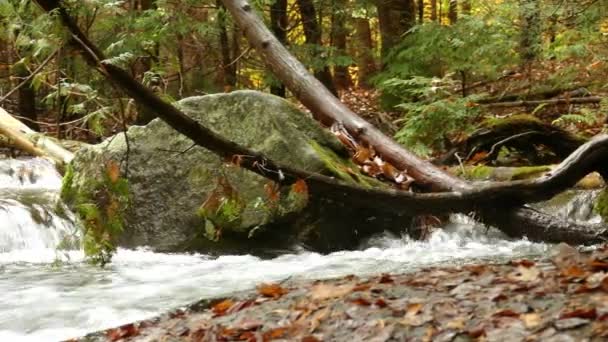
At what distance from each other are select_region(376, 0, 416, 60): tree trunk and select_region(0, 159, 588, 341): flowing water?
656cm

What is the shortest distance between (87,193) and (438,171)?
3.12 metres

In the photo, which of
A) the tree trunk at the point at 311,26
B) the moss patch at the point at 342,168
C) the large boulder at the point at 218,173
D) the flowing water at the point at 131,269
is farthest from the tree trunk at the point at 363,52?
the flowing water at the point at 131,269

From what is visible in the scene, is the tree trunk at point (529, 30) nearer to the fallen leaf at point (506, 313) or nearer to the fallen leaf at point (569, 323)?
the fallen leaf at point (506, 313)

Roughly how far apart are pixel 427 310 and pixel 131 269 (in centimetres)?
412

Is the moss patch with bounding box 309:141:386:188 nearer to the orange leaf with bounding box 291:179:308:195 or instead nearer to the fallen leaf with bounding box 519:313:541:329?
the orange leaf with bounding box 291:179:308:195

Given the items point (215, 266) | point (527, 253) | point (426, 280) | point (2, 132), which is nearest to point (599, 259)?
point (426, 280)

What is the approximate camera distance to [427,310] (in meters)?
3.51

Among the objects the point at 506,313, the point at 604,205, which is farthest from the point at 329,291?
the point at 604,205

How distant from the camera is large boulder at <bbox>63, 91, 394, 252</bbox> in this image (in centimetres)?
723

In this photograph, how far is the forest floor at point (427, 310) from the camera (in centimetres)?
309

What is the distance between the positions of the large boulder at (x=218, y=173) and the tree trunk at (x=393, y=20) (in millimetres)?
6089

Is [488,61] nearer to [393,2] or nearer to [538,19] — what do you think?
[538,19]

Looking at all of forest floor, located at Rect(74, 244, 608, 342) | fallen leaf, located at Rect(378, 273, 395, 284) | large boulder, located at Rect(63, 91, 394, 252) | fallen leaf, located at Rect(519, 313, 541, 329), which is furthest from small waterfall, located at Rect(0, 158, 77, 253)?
fallen leaf, located at Rect(519, 313, 541, 329)

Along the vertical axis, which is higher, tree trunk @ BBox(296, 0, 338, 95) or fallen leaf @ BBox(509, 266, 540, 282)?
tree trunk @ BBox(296, 0, 338, 95)
